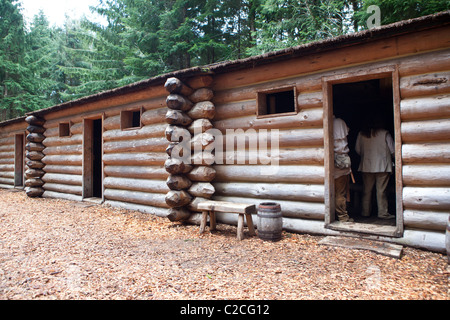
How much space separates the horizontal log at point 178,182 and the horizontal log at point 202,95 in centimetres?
188

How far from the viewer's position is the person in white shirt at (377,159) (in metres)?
6.55

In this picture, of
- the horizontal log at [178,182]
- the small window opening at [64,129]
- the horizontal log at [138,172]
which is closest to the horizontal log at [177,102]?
the horizontal log at [178,182]

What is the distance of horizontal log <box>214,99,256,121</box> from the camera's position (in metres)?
6.49

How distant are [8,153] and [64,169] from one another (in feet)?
23.2

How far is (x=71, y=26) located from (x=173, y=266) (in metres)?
38.3

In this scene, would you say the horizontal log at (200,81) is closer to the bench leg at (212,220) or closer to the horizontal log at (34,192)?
the bench leg at (212,220)

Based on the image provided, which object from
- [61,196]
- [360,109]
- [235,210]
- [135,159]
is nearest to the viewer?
[235,210]

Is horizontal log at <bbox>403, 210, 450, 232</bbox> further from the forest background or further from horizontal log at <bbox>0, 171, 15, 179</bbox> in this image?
horizontal log at <bbox>0, 171, 15, 179</bbox>

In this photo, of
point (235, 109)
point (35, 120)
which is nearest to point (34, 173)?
point (35, 120)

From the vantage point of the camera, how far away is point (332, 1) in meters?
12.9

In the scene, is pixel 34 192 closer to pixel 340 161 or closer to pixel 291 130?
pixel 291 130

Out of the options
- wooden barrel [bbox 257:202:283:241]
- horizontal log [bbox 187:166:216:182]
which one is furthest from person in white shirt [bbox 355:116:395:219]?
horizontal log [bbox 187:166:216:182]

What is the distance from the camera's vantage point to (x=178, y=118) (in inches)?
263
